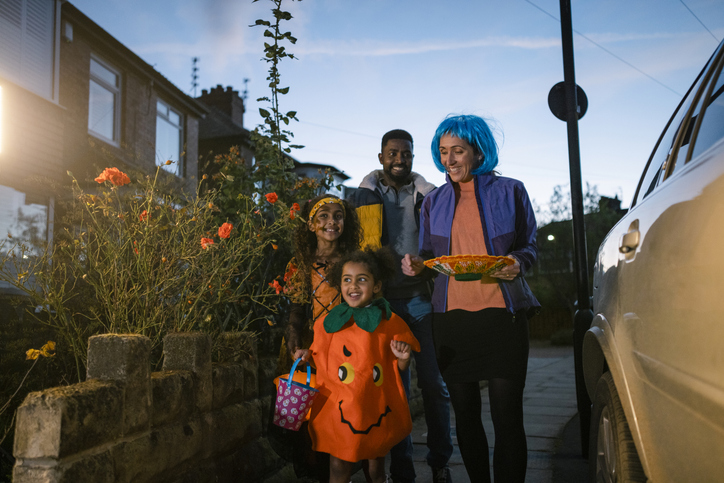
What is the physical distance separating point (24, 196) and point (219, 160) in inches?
244

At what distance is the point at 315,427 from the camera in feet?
9.08

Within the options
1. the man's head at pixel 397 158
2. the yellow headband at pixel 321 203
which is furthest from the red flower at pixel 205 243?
the man's head at pixel 397 158

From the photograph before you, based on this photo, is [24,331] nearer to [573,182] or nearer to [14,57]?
[573,182]

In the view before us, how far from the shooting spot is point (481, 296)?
263cm

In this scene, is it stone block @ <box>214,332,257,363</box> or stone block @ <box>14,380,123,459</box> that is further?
stone block @ <box>214,332,257,363</box>

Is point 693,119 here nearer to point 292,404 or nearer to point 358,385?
A: point 358,385

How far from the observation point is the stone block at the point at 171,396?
2.52m

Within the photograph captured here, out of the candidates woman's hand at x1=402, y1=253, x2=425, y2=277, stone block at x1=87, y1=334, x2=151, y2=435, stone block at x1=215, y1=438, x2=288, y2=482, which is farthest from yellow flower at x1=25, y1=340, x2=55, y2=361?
woman's hand at x1=402, y1=253, x2=425, y2=277

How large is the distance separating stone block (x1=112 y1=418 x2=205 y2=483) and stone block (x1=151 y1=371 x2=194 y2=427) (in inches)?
1.8

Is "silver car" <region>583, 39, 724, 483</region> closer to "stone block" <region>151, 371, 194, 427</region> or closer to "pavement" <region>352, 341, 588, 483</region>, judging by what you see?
"pavement" <region>352, 341, 588, 483</region>

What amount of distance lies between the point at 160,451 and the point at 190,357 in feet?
1.69

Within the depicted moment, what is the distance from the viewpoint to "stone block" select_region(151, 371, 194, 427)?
99.1 inches

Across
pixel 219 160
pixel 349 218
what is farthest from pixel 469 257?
→ pixel 219 160

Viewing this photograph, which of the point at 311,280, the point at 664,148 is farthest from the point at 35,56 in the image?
the point at 664,148
